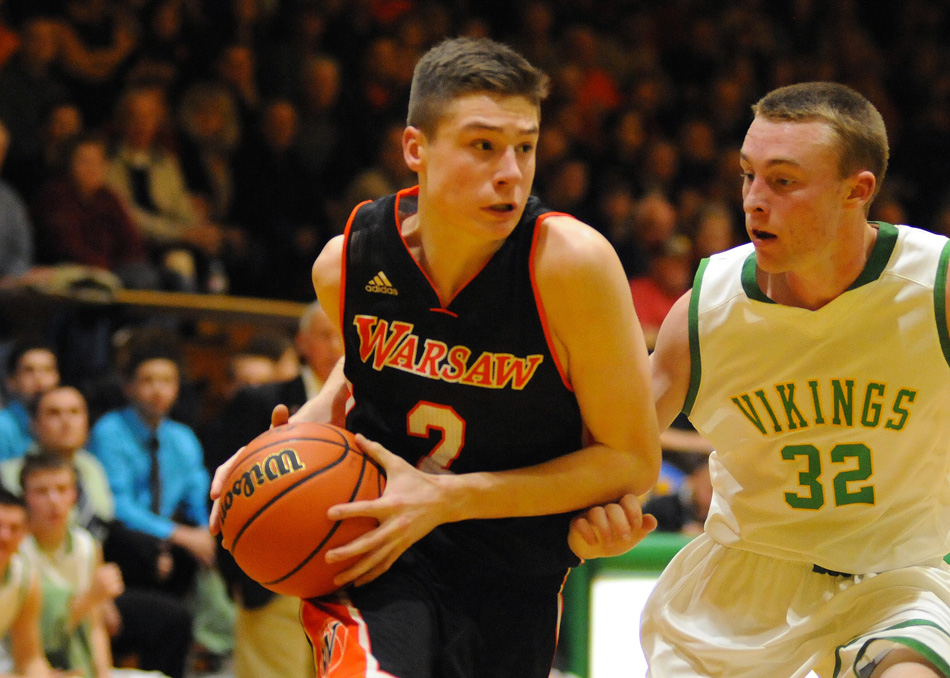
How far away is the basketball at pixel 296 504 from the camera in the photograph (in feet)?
8.05

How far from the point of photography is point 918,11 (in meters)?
11.7

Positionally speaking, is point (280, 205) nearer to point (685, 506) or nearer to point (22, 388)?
point (22, 388)

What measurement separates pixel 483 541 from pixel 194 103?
572cm

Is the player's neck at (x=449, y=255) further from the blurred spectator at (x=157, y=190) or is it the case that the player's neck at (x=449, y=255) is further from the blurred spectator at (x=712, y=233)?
the blurred spectator at (x=712, y=233)

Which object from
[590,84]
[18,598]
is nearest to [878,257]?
[18,598]

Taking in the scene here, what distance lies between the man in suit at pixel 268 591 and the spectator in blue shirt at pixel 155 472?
322 millimetres

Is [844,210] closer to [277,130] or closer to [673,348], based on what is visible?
[673,348]

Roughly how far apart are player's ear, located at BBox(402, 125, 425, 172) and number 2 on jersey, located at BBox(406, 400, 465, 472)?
557 millimetres

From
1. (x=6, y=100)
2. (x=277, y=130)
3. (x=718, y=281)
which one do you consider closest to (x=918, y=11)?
(x=277, y=130)

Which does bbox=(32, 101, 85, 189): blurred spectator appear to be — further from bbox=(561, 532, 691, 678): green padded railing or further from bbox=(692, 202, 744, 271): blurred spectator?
bbox=(692, 202, 744, 271): blurred spectator

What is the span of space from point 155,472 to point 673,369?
368cm

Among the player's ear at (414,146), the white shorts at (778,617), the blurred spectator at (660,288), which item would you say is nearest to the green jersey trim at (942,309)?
the white shorts at (778,617)

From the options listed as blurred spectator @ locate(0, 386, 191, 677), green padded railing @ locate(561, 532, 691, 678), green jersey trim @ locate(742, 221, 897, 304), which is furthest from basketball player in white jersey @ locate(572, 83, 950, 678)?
blurred spectator @ locate(0, 386, 191, 677)

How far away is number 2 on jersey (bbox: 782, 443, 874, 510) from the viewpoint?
2762 millimetres
